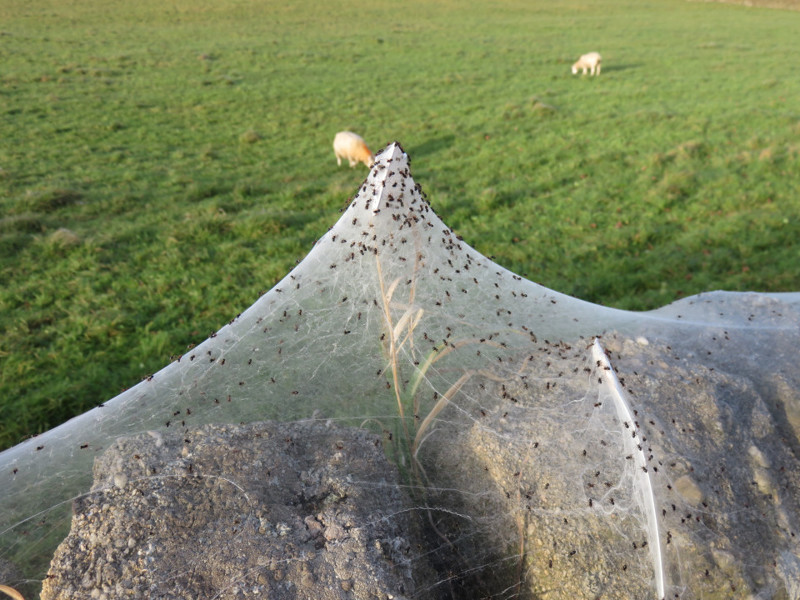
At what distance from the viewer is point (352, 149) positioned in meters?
12.0

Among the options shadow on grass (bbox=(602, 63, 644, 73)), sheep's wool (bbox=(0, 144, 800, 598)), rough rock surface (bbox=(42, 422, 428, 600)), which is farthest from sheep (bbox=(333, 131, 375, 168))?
shadow on grass (bbox=(602, 63, 644, 73))

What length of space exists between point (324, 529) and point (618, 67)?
2406 centimetres

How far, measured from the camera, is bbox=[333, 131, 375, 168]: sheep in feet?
39.2

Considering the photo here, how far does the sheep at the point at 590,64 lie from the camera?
66.9 feet

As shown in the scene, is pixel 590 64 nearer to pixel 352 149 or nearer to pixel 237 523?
pixel 352 149

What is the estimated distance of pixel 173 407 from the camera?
3271 millimetres

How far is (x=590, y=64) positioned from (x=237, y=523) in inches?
872

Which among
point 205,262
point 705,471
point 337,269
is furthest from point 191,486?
point 205,262

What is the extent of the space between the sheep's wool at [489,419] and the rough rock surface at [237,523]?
0.04m

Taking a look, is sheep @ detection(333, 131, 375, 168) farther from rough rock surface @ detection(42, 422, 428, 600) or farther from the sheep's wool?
rough rock surface @ detection(42, 422, 428, 600)

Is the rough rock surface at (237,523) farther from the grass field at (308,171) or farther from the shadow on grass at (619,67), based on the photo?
the shadow on grass at (619,67)

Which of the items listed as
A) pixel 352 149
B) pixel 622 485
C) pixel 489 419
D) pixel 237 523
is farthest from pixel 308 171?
pixel 622 485

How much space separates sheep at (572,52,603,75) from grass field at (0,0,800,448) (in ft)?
2.33

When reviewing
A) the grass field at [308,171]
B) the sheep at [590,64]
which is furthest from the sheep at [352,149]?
the sheep at [590,64]
